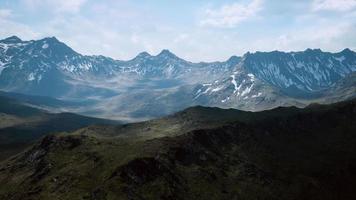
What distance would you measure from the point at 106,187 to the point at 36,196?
30809mm

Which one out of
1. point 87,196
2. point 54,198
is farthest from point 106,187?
point 54,198

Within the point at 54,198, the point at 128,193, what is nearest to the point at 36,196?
the point at 54,198

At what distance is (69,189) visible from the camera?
653 feet

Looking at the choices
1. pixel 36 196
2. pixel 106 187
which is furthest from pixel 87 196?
pixel 36 196

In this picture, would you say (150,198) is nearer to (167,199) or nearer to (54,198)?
(167,199)

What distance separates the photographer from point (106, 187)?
646ft

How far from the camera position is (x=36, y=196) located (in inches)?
7805

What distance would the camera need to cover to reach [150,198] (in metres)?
196

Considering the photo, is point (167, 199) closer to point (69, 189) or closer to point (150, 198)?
point (150, 198)

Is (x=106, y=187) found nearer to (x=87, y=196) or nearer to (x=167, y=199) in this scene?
(x=87, y=196)

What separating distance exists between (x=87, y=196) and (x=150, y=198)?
86.9 ft

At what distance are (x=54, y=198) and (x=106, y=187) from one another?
22.1 metres

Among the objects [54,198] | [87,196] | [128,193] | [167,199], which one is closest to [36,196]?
[54,198]

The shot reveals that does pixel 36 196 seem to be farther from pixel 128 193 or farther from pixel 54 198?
pixel 128 193
